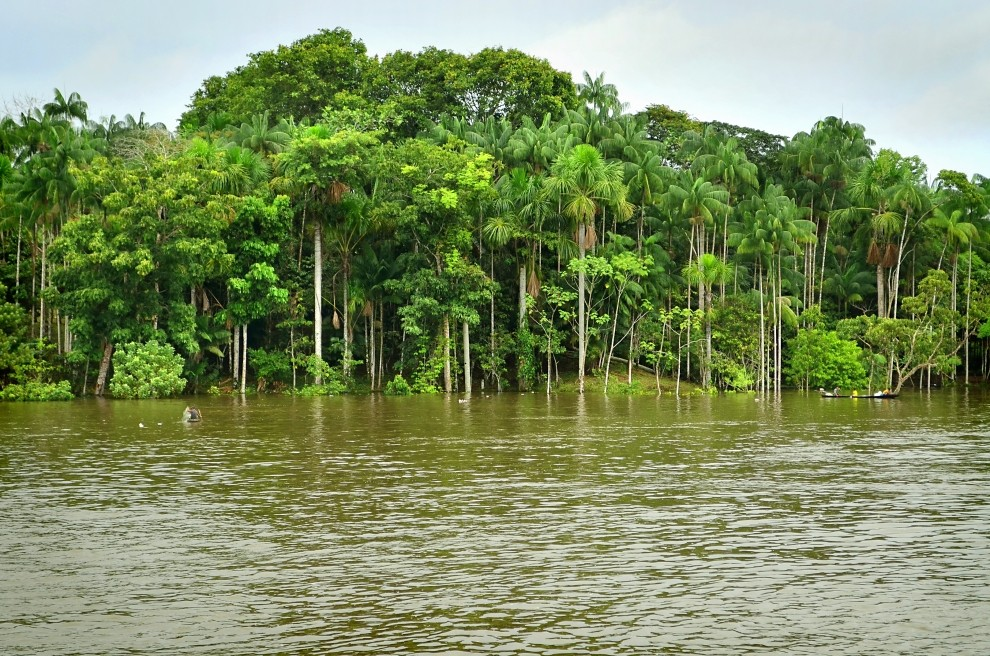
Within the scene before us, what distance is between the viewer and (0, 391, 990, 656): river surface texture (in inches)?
459

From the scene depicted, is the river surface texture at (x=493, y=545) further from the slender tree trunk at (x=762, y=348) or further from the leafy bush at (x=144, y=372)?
the slender tree trunk at (x=762, y=348)

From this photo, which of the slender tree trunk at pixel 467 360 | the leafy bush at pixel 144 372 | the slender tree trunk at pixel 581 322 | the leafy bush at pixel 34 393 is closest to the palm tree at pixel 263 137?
the leafy bush at pixel 144 372

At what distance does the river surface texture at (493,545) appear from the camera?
11648mm

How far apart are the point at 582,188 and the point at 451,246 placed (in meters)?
7.51

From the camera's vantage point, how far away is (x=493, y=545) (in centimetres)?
1584

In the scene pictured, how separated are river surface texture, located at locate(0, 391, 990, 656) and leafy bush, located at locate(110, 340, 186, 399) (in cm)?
2011

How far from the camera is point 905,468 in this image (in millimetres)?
24500

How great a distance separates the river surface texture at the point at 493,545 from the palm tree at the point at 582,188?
27904 mm

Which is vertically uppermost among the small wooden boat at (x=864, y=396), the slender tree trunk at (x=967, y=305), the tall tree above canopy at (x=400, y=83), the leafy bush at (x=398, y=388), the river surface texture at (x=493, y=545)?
the tall tree above canopy at (x=400, y=83)

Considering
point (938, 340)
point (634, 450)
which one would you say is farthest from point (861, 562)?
point (938, 340)

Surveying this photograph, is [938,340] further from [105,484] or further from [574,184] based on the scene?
[105,484]

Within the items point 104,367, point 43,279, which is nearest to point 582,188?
point 104,367

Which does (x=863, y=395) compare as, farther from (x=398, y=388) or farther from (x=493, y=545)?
(x=493, y=545)

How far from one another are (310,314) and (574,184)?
622 inches
